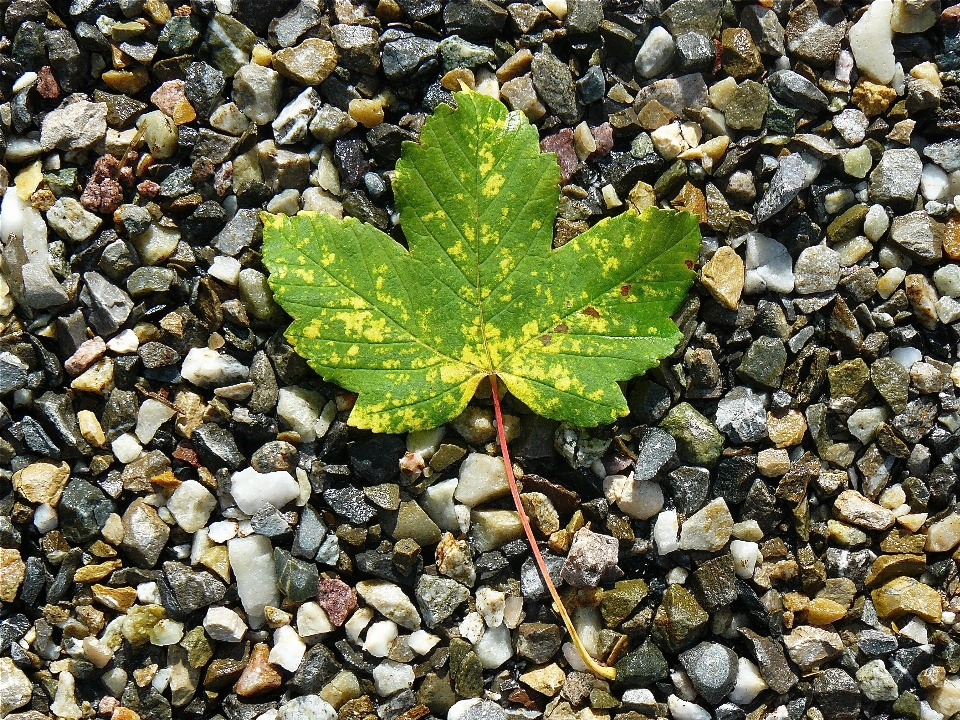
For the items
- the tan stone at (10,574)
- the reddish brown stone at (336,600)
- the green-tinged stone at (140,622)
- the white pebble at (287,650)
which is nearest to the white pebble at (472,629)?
the reddish brown stone at (336,600)

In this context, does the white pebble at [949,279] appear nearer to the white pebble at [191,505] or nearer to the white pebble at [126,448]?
the white pebble at [191,505]

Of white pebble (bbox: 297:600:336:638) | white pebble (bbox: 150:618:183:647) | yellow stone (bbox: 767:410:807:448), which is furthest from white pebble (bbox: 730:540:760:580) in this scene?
white pebble (bbox: 150:618:183:647)

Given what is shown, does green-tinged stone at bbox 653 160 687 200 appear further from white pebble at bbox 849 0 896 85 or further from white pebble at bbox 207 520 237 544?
white pebble at bbox 207 520 237 544

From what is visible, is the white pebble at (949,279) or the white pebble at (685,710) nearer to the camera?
the white pebble at (685,710)

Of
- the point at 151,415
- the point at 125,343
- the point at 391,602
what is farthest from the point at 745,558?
the point at 125,343

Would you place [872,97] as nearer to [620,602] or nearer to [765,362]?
[765,362]
